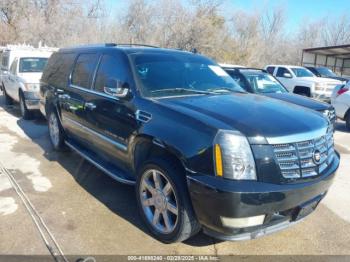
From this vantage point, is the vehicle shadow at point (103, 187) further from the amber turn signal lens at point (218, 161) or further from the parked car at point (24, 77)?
the parked car at point (24, 77)

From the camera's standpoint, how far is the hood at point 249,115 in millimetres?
2875

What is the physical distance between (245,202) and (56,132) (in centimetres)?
437

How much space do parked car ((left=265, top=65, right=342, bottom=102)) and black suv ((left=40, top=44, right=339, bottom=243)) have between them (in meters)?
9.98

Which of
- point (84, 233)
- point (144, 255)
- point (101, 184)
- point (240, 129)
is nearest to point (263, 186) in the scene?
point (240, 129)

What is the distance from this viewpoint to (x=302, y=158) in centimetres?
293

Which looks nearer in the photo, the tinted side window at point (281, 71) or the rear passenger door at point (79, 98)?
the rear passenger door at point (79, 98)

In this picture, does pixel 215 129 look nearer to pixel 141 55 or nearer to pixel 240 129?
pixel 240 129

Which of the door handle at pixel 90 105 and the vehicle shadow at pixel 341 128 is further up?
the door handle at pixel 90 105

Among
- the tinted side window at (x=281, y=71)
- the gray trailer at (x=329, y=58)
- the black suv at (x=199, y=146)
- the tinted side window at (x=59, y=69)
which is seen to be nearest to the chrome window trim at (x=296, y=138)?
the black suv at (x=199, y=146)

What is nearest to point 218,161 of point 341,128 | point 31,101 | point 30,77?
point 31,101

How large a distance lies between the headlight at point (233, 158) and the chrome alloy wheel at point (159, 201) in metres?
0.62

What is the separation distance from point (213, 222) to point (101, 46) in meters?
3.05

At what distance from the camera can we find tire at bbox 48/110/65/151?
594 centimetres

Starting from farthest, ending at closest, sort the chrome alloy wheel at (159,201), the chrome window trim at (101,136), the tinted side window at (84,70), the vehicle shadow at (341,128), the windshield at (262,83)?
1. the vehicle shadow at (341,128)
2. the windshield at (262,83)
3. the tinted side window at (84,70)
4. the chrome window trim at (101,136)
5. the chrome alloy wheel at (159,201)
